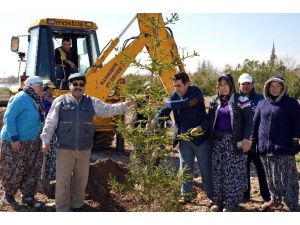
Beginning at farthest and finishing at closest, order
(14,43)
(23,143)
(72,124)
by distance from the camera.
Answer: 1. (14,43)
2. (23,143)
3. (72,124)

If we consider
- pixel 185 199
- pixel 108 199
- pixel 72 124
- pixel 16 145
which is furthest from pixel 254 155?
pixel 16 145

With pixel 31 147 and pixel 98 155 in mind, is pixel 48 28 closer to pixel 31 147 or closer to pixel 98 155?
pixel 98 155

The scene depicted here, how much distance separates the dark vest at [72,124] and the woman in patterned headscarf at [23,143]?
731 mm

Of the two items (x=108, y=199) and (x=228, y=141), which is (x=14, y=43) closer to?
(x=108, y=199)

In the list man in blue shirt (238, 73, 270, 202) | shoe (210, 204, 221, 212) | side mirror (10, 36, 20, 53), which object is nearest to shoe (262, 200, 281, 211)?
man in blue shirt (238, 73, 270, 202)

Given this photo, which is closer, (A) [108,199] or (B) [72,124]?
(B) [72,124]

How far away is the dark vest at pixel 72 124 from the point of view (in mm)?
5109

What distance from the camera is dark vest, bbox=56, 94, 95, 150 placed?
5109mm

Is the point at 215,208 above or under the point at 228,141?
under

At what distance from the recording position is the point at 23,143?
5.71 meters

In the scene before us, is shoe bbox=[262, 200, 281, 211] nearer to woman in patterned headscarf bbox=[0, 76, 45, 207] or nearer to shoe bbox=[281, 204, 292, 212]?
shoe bbox=[281, 204, 292, 212]

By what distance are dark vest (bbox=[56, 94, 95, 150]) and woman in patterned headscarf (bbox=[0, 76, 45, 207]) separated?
0.73 m

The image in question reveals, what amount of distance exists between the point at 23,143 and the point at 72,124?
3.49 feet

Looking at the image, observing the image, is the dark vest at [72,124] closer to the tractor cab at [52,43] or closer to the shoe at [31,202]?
the shoe at [31,202]
